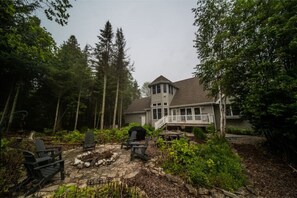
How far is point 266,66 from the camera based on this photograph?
18.3ft

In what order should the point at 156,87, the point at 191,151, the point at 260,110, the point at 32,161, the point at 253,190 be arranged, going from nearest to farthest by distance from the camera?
the point at 32,161, the point at 253,190, the point at 191,151, the point at 260,110, the point at 156,87

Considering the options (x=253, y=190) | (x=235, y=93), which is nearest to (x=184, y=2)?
(x=235, y=93)

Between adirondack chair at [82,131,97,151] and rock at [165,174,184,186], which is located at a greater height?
adirondack chair at [82,131,97,151]

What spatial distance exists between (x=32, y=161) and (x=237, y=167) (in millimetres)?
5975

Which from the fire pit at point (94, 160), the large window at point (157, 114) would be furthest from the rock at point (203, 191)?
the large window at point (157, 114)

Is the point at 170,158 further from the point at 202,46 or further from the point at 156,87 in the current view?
the point at 156,87

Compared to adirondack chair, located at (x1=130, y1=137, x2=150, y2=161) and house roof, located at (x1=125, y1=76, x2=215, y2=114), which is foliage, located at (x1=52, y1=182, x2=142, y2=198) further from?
house roof, located at (x1=125, y1=76, x2=215, y2=114)

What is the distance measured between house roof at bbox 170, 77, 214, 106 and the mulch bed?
26.7ft

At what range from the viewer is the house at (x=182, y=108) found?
42.5 feet

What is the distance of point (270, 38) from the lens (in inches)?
221

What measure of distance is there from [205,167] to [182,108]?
11.8 m

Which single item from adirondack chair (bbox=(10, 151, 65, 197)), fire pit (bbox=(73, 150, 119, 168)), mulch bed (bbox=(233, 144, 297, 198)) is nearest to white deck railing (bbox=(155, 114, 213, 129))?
mulch bed (bbox=(233, 144, 297, 198))

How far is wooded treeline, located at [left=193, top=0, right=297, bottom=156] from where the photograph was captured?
483cm

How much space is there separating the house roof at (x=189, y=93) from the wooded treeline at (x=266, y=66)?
6.83m
